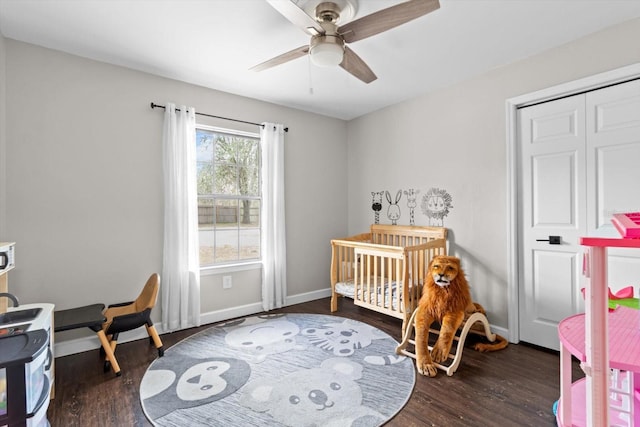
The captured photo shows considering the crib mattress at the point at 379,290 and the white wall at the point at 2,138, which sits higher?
the white wall at the point at 2,138

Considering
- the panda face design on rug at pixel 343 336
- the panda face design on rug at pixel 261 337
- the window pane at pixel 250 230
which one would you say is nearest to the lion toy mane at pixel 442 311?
the panda face design on rug at pixel 343 336

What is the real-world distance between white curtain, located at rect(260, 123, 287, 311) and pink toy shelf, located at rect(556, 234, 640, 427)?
275 centimetres

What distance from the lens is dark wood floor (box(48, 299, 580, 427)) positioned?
67.7 inches

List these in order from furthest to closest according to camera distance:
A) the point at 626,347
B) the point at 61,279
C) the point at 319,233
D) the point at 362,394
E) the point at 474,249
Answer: the point at 319,233
the point at 474,249
the point at 61,279
the point at 362,394
the point at 626,347

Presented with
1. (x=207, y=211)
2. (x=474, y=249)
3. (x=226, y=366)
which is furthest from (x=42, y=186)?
(x=474, y=249)

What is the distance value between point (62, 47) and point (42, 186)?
1.10 m

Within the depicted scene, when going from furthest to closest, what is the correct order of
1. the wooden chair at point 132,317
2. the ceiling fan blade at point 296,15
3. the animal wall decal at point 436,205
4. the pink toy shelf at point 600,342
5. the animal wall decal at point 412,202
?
the animal wall decal at point 412,202
the animal wall decal at point 436,205
the wooden chair at point 132,317
the ceiling fan blade at point 296,15
the pink toy shelf at point 600,342

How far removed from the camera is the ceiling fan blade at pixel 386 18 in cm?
151

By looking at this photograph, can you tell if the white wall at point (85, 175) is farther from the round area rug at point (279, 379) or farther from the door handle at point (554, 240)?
the door handle at point (554, 240)

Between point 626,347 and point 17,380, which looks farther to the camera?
point 17,380

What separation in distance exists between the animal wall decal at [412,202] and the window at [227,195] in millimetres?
1753

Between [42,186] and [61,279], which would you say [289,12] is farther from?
[61,279]

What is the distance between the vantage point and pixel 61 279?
8.13ft

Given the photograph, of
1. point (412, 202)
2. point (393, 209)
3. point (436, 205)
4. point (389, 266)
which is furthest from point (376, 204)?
point (389, 266)
